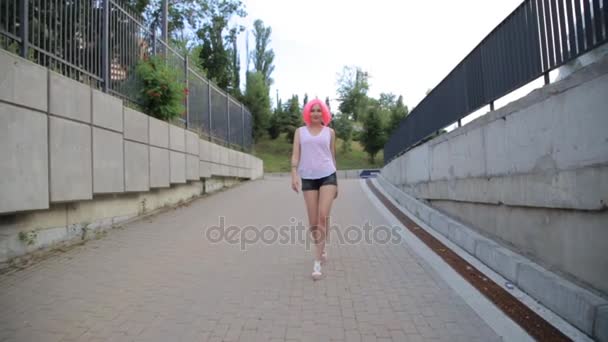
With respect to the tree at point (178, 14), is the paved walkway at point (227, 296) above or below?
below

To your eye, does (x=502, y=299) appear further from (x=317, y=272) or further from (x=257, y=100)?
A: (x=257, y=100)

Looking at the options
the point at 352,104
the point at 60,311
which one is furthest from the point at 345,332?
the point at 352,104

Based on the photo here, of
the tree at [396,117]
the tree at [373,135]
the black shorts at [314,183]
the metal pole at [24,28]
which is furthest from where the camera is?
the tree at [396,117]

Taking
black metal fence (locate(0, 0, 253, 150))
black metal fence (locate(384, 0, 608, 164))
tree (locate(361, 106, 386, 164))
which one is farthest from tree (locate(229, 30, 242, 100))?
A: black metal fence (locate(384, 0, 608, 164))

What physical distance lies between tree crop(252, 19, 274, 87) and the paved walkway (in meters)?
53.2

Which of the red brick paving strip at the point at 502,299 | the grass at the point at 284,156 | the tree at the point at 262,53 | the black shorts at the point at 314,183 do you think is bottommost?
the red brick paving strip at the point at 502,299

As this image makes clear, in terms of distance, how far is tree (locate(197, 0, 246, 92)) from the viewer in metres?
27.8

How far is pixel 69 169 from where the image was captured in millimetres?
5805

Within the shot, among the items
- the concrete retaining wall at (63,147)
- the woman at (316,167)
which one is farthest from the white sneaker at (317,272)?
the concrete retaining wall at (63,147)

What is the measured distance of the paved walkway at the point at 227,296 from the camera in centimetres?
329

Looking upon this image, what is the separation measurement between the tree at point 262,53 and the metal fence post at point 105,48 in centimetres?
5055

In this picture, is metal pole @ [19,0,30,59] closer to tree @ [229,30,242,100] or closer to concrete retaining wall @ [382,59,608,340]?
concrete retaining wall @ [382,59,608,340]

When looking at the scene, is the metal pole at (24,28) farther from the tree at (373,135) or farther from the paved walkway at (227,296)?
the tree at (373,135)

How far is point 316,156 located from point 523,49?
2.55 m
